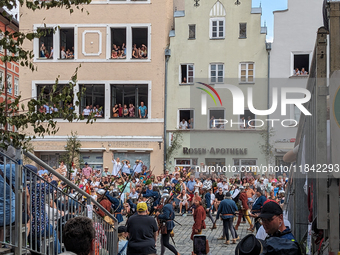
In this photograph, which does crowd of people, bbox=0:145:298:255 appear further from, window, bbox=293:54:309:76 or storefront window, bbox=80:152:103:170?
window, bbox=293:54:309:76

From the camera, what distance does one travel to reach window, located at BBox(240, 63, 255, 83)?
3172cm

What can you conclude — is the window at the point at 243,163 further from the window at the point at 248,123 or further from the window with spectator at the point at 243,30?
the window with spectator at the point at 243,30

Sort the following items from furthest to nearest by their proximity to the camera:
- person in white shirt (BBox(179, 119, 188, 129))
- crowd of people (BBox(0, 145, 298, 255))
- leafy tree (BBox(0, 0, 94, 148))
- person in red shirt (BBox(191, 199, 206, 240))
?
person in white shirt (BBox(179, 119, 188, 129))
person in red shirt (BBox(191, 199, 206, 240))
crowd of people (BBox(0, 145, 298, 255))
leafy tree (BBox(0, 0, 94, 148))

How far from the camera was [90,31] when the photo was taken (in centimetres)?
→ 3256

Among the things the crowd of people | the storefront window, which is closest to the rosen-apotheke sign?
the crowd of people

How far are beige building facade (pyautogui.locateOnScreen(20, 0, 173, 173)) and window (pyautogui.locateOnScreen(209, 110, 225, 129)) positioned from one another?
335cm

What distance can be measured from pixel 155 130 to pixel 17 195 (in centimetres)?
2643

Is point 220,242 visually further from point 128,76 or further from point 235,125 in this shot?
point 128,76

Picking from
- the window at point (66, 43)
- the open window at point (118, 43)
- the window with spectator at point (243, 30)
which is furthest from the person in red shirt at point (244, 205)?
the window at point (66, 43)

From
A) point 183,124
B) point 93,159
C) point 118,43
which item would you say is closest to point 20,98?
point 183,124

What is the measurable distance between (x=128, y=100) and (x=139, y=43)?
163 inches

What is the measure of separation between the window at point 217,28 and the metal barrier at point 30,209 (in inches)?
1041

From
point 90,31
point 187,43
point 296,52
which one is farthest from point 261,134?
point 90,31

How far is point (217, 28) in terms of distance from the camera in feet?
106
